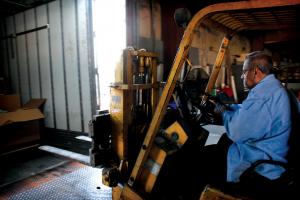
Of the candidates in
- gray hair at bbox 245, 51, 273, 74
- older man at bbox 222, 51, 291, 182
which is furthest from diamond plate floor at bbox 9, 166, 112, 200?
gray hair at bbox 245, 51, 273, 74

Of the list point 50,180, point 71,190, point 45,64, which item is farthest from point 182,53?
point 45,64

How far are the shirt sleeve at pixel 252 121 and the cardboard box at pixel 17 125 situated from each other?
192 inches

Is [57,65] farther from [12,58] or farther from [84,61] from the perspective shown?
[12,58]

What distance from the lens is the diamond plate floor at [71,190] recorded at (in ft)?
12.5

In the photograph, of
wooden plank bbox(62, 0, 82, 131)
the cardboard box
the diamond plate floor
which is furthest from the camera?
wooden plank bbox(62, 0, 82, 131)

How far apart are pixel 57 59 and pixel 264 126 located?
534 cm

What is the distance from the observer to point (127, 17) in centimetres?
604

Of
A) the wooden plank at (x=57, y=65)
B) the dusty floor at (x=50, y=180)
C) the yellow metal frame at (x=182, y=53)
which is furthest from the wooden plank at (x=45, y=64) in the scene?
the yellow metal frame at (x=182, y=53)

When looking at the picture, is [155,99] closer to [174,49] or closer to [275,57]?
[174,49]

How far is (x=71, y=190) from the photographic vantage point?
13.2 ft

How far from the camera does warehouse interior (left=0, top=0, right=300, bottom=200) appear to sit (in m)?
2.54

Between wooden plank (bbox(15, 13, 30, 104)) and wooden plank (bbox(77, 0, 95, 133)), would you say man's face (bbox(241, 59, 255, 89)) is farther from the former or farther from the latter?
wooden plank (bbox(15, 13, 30, 104))

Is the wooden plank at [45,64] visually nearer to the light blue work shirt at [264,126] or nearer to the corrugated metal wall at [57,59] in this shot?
the corrugated metal wall at [57,59]

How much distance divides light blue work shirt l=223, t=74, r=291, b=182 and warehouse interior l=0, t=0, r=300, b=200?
0.21m
